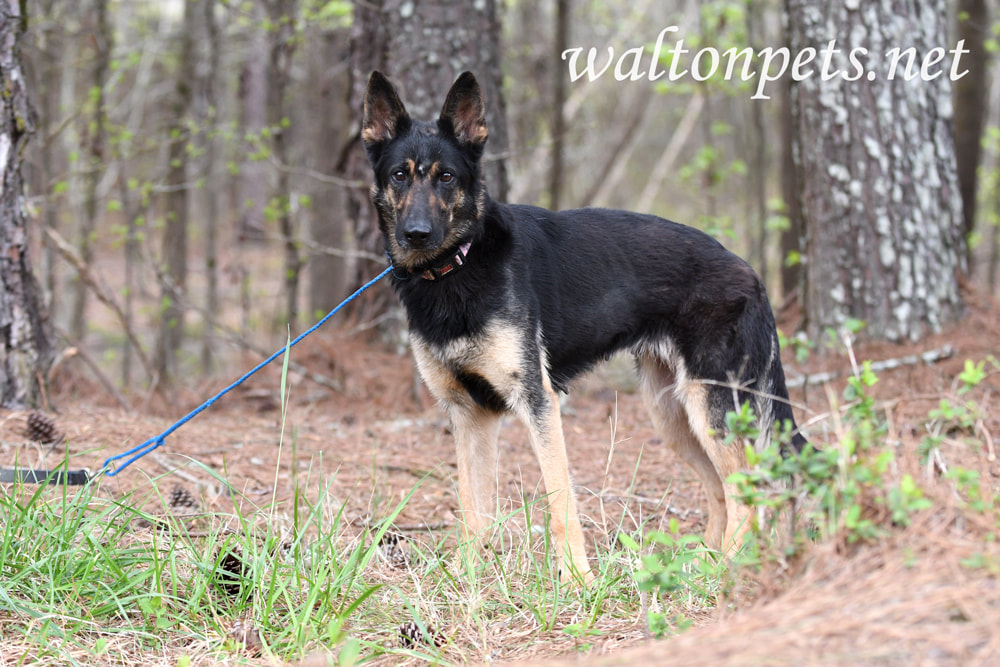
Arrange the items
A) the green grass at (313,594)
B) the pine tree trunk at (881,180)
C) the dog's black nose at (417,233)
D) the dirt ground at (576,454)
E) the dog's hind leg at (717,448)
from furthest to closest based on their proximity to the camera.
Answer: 1. the pine tree trunk at (881,180)
2. the dog's hind leg at (717,448)
3. the dog's black nose at (417,233)
4. the green grass at (313,594)
5. the dirt ground at (576,454)

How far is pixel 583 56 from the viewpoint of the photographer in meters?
15.0

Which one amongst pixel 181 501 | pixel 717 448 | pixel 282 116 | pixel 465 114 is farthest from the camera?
pixel 282 116

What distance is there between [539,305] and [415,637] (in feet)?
5.63

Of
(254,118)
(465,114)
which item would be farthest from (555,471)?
(254,118)

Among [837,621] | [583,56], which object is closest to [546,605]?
[837,621]

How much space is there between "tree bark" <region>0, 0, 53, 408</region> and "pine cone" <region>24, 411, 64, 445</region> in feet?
1.35

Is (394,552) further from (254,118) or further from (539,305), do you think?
(254,118)

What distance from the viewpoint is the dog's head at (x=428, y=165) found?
3934mm

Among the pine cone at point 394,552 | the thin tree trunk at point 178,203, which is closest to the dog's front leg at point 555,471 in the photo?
the pine cone at point 394,552

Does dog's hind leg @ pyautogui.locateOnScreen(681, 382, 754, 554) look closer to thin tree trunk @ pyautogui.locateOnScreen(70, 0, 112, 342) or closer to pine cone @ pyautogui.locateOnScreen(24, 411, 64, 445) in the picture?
pine cone @ pyautogui.locateOnScreen(24, 411, 64, 445)

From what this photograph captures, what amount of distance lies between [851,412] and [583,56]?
13.4m

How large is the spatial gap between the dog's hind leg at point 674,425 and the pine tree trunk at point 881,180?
92.5 inches

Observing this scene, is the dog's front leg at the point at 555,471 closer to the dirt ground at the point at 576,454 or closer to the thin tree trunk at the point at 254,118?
the dirt ground at the point at 576,454

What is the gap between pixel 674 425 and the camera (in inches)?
182
